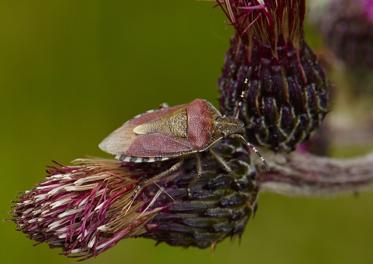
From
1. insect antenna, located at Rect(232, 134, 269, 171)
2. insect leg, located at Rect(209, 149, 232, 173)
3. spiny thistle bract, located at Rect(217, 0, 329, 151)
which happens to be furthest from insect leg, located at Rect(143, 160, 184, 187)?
spiny thistle bract, located at Rect(217, 0, 329, 151)

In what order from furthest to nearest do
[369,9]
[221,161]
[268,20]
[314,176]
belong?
[369,9]
[314,176]
[221,161]
[268,20]

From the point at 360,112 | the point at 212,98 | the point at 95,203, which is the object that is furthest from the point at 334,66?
the point at 95,203

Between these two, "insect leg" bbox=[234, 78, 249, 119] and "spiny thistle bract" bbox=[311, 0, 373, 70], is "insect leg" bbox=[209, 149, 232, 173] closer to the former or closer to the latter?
"insect leg" bbox=[234, 78, 249, 119]

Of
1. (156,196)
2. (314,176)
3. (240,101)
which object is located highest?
(240,101)

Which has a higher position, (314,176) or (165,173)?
(165,173)

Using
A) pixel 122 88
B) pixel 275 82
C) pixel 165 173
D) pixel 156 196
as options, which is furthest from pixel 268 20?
pixel 122 88

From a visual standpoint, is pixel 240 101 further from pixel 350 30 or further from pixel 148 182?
pixel 350 30

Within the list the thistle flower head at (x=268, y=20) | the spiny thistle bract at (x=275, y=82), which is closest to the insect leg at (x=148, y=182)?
the spiny thistle bract at (x=275, y=82)

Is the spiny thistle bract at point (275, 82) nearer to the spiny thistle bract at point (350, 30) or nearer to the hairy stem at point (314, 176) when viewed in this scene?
the hairy stem at point (314, 176)
